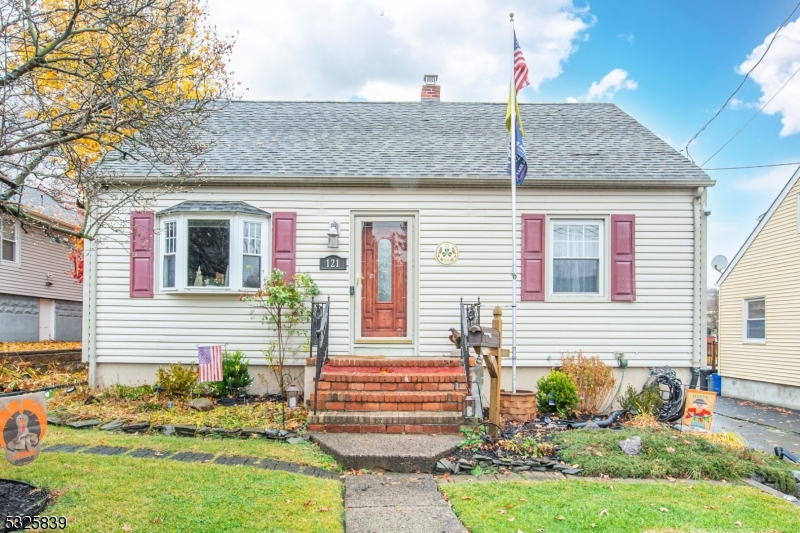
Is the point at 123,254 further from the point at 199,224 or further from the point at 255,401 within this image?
the point at 255,401

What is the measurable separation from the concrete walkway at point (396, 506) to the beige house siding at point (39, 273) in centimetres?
1297

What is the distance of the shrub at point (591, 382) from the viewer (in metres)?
7.87

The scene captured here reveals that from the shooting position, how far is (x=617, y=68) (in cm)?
1287

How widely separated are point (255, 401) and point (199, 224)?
9.52ft

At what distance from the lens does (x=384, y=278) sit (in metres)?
8.77

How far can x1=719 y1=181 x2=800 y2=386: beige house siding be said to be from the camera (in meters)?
13.0

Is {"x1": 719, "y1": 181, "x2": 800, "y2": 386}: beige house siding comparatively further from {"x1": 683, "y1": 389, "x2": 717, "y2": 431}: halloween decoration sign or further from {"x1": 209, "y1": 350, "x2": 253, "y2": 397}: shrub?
{"x1": 209, "y1": 350, "x2": 253, "y2": 397}: shrub

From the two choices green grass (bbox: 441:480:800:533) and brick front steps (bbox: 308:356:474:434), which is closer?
green grass (bbox: 441:480:800:533)

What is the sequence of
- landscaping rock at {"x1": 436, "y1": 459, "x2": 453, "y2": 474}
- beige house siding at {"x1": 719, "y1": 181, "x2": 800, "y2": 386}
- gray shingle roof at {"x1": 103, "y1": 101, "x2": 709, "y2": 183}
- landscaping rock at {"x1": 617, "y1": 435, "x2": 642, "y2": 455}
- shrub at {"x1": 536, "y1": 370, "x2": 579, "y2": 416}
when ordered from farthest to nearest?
beige house siding at {"x1": 719, "y1": 181, "x2": 800, "y2": 386} → gray shingle roof at {"x1": 103, "y1": 101, "x2": 709, "y2": 183} → shrub at {"x1": 536, "y1": 370, "x2": 579, "y2": 416} → landscaping rock at {"x1": 617, "y1": 435, "x2": 642, "y2": 455} → landscaping rock at {"x1": 436, "y1": 459, "x2": 453, "y2": 474}

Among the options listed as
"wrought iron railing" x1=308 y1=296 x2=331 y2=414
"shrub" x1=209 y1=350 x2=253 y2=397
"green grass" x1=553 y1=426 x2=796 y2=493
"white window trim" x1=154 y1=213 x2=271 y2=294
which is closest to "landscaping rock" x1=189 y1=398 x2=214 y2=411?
"shrub" x1=209 y1=350 x2=253 y2=397

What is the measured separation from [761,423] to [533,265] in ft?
20.3

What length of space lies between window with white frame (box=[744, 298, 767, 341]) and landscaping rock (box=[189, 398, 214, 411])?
14075 mm

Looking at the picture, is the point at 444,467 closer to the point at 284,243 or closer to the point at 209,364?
the point at 209,364

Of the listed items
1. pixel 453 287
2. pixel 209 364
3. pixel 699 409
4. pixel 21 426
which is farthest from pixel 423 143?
pixel 21 426
